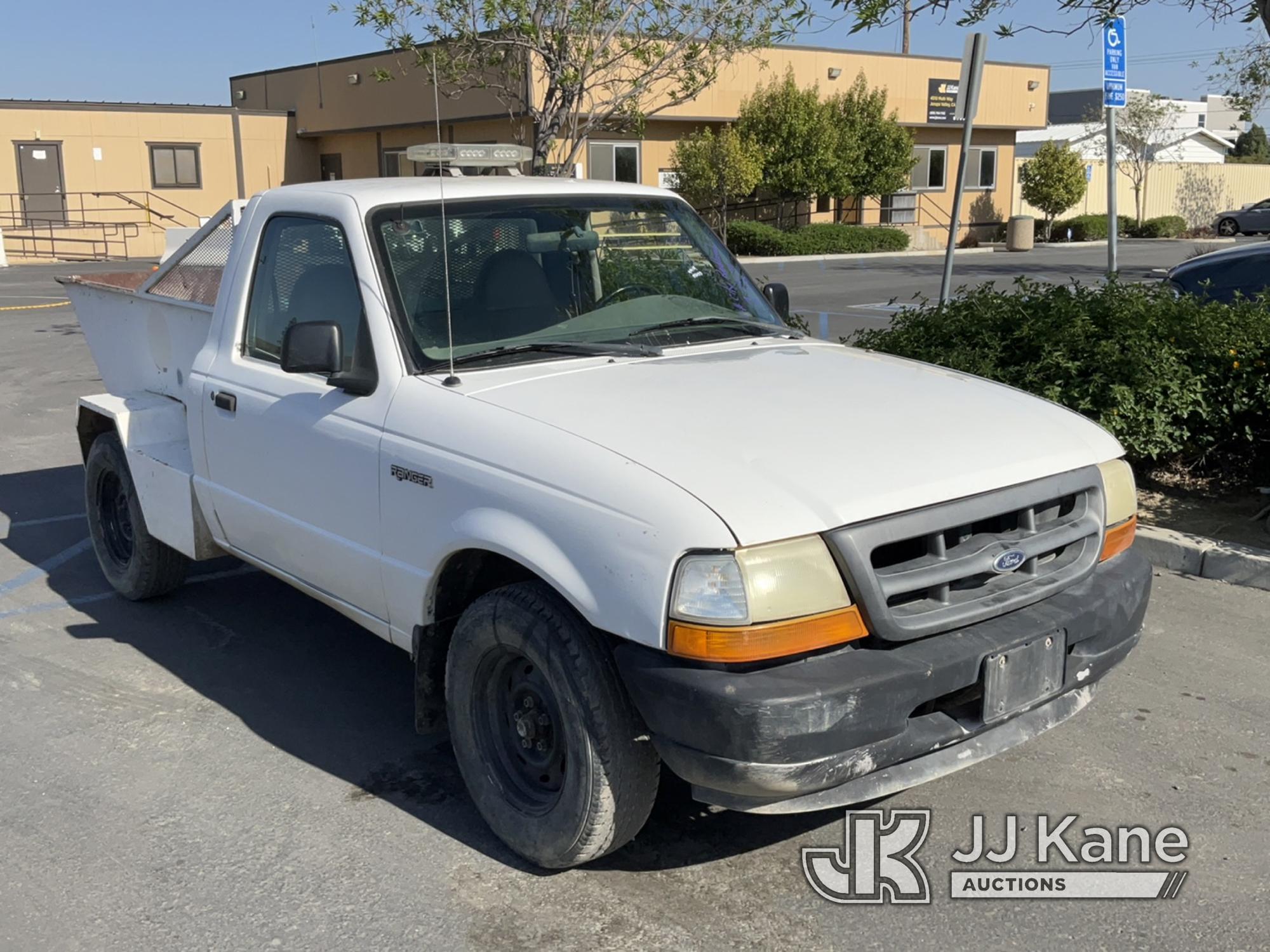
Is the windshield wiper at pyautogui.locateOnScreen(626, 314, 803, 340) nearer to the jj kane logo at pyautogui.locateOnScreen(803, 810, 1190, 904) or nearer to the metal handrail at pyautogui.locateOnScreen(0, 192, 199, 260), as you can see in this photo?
the jj kane logo at pyautogui.locateOnScreen(803, 810, 1190, 904)

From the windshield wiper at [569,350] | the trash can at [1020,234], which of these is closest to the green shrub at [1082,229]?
the trash can at [1020,234]

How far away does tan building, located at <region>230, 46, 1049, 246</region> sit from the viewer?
33.4 metres

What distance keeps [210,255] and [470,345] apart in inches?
87.3

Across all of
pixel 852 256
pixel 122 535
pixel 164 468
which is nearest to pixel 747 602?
pixel 164 468

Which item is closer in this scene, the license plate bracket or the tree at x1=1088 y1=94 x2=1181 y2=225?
the license plate bracket

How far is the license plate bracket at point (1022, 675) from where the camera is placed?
335 cm

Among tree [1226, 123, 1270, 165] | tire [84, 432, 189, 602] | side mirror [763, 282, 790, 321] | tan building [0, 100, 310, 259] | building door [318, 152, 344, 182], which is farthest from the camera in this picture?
tree [1226, 123, 1270, 165]

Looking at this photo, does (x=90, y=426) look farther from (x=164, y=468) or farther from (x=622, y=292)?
(x=622, y=292)

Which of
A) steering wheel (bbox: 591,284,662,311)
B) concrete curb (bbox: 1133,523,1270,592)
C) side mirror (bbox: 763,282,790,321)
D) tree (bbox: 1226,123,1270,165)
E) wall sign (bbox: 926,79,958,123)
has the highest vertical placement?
tree (bbox: 1226,123,1270,165)

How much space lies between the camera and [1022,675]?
135 inches

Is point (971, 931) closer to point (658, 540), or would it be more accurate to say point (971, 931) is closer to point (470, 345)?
point (658, 540)

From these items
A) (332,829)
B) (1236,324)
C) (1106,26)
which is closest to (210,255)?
(332,829)

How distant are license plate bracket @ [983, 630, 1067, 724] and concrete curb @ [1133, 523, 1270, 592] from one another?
2.74 meters

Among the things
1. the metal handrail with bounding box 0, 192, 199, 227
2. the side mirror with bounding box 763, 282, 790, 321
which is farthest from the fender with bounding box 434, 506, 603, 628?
the metal handrail with bounding box 0, 192, 199, 227
